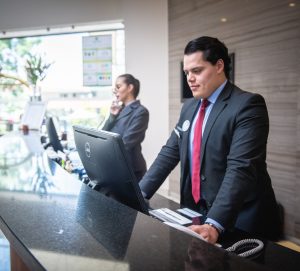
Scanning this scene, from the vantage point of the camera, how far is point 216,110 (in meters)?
1.57

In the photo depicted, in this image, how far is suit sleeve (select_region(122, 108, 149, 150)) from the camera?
306 cm

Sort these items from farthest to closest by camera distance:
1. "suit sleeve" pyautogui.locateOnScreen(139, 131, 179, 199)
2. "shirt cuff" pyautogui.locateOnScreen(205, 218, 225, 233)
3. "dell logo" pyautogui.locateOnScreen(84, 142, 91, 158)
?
"suit sleeve" pyautogui.locateOnScreen(139, 131, 179, 199) → "dell logo" pyautogui.locateOnScreen(84, 142, 91, 158) → "shirt cuff" pyautogui.locateOnScreen(205, 218, 225, 233)

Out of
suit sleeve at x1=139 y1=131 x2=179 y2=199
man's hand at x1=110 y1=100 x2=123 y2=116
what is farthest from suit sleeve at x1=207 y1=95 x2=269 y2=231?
man's hand at x1=110 y1=100 x2=123 y2=116

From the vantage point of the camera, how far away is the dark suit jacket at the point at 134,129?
3076 millimetres

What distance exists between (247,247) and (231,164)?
369 millimetres

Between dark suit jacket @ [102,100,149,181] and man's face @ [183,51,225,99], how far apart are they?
4.98 feet

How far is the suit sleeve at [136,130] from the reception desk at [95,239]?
1.63 metres

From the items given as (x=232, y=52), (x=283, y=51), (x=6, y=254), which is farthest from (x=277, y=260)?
(x=232, y=52)

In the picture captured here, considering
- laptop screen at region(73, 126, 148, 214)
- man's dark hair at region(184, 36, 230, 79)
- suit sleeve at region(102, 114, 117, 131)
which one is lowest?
laptop screen at region(73, 126, 148, 214)

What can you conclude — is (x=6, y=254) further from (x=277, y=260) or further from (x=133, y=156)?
(x=133, y=156)

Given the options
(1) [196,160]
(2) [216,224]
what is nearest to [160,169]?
(1) [196,160]

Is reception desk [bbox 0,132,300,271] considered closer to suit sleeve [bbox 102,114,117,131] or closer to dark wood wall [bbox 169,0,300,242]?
suit sleeve [bbox 102,114,117,131]

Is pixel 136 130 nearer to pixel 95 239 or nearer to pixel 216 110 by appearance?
pixel 216 110

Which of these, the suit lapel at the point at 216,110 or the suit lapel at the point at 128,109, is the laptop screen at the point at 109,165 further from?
the suit lapel at the point at 128,109
